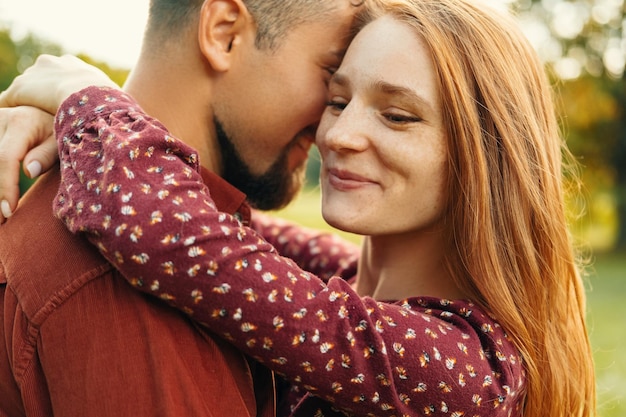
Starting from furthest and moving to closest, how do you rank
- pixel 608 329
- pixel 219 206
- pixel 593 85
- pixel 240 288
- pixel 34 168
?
pixel 593 85 < pixel 608 329 < pixel 219 206 < pixel 34 168 < pixel 240 288

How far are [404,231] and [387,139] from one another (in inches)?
13.3

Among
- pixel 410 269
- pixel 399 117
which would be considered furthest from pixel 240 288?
pixel 410 269

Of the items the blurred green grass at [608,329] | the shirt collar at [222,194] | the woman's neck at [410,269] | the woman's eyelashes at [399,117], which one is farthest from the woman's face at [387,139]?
the blurred green grass at [608,329]

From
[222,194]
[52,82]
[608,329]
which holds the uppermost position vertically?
[52,82]

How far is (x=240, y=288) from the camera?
1832 millimetres

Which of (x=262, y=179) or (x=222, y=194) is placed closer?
(x=222, y=194)

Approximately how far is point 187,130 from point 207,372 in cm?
97

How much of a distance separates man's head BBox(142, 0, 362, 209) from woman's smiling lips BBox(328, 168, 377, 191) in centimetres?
37

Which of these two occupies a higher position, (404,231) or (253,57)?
(253,57)

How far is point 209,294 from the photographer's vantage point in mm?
1822

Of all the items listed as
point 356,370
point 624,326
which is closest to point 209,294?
point 356,370

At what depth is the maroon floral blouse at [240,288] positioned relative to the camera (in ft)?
5.91

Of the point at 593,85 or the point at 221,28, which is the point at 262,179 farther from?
the point at 593,85

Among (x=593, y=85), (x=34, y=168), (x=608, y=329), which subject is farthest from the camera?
(x=593, y=85)
